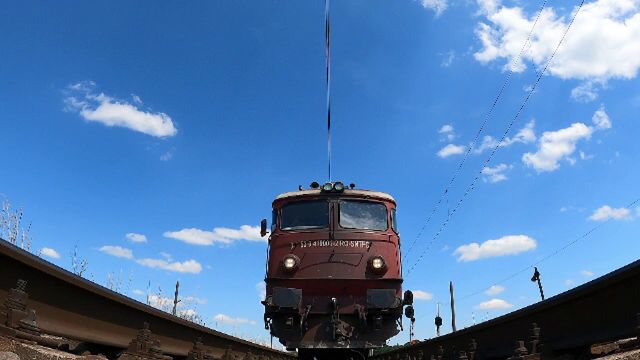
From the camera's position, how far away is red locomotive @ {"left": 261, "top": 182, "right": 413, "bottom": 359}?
29.2 ft

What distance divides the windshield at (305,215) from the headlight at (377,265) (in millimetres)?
1190

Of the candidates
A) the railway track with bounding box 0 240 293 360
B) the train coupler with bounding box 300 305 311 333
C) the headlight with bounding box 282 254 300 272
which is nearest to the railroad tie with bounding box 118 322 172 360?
the railway track with bounding box 0 240 293 360

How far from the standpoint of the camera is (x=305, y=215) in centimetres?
1005

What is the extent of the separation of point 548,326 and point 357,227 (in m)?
5.43

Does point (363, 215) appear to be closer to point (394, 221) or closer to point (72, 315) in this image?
point (394, 221)

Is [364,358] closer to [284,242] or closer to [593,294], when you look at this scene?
[284,242]

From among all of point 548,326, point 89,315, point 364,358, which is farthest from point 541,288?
point 89,315

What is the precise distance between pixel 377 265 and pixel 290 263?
162cm

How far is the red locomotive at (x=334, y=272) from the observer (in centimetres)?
889

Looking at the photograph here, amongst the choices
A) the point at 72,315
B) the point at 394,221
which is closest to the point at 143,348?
the point at 72,315

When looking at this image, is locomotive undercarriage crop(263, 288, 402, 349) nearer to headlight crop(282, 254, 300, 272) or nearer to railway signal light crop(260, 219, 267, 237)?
headlight crop(282, 254, 300, 272)

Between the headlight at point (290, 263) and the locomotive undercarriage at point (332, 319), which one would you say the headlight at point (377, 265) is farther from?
the headlight at point (290, 263)

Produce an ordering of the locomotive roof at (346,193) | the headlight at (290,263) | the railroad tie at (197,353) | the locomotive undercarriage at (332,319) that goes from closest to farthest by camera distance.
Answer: the railroad tie at (197,353) → the locomotive undercarriage at (332,319) → the headlight at (290,263) → the locomotive roof at (346,193)

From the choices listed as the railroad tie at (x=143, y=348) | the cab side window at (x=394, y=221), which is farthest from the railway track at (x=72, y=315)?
the cab side window at (x=394, y=221)
